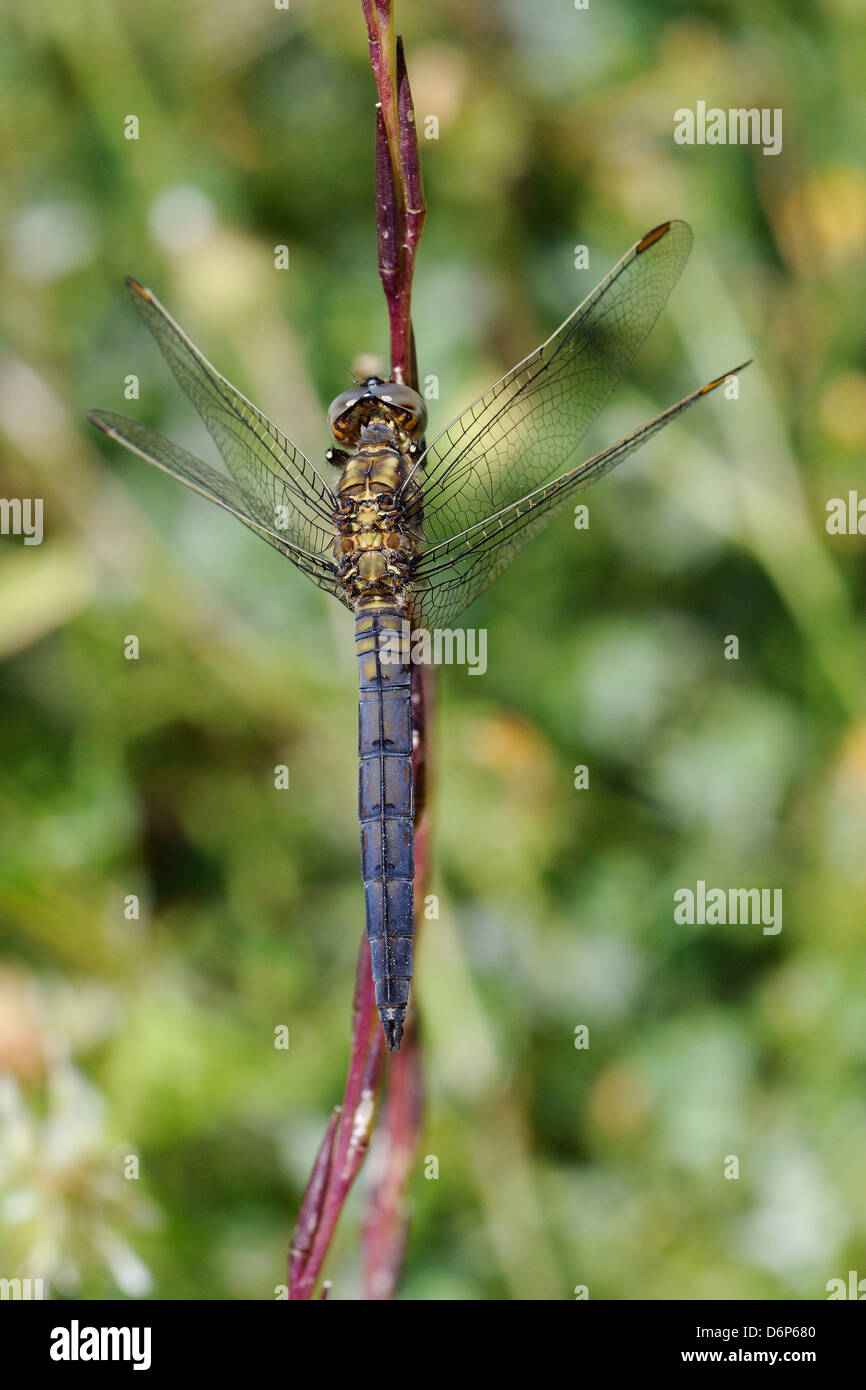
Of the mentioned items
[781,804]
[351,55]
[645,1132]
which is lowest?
[645,1132]

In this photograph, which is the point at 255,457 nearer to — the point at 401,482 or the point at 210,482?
the point at 210,482

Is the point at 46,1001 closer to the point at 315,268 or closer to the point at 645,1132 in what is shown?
the point at 645,1132

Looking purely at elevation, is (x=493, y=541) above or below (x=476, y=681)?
below

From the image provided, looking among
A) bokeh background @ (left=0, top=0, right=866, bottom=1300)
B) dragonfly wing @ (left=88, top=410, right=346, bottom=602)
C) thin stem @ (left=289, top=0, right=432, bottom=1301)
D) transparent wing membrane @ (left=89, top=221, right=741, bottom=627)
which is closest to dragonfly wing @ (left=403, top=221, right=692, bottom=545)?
transparent wing membrane @ (left=89, top=221, right=741, bottom=627)

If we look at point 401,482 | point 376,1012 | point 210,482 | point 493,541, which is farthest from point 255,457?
point 376,1012

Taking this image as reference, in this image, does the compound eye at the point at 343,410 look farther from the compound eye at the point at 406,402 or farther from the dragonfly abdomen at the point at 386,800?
the dragonfly abdomen at the point at 386,800

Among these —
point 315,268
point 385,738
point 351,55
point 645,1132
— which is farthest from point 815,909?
point 351,55
